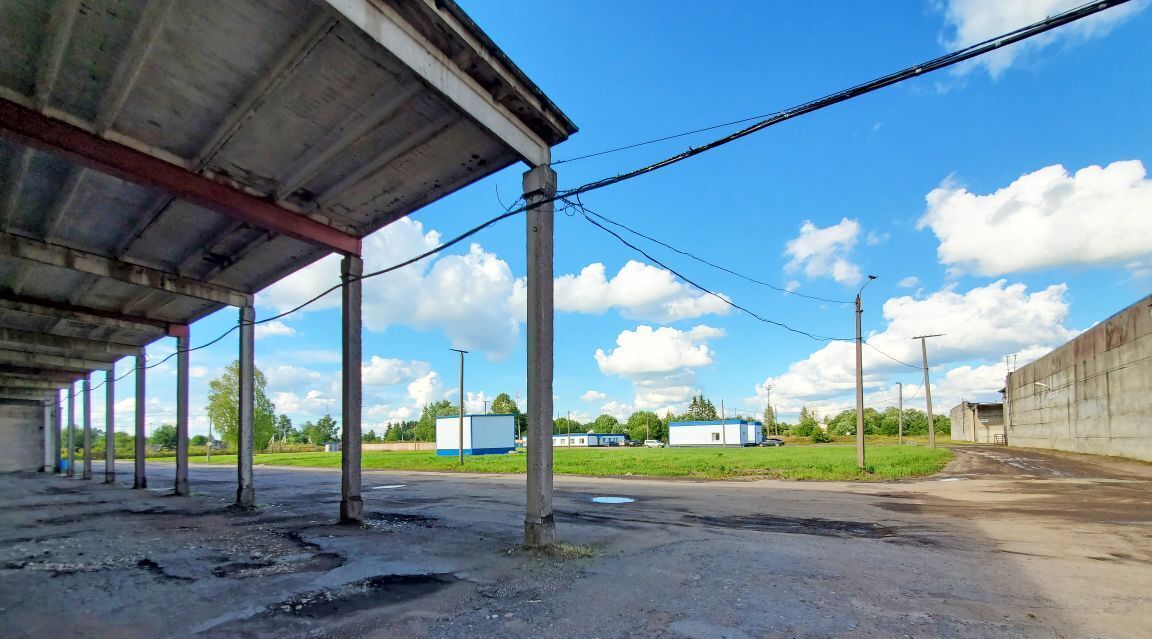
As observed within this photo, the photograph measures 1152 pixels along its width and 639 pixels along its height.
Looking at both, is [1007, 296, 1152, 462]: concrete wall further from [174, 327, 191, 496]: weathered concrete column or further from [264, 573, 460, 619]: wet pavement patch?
[174, 327, 191, 496]: weathered concrete column

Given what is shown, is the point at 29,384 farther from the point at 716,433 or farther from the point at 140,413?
the point at 716,433

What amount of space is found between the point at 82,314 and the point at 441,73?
1650 centimetres

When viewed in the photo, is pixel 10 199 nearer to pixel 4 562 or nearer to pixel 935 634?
pixel 4 562

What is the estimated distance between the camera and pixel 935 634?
170 inches

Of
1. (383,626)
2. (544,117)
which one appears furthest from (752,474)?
(383,626)

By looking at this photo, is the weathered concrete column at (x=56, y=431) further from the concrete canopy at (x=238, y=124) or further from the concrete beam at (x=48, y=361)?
the concrete canopy at (x=238, y=124)

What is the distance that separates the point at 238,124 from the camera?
7.60 meters

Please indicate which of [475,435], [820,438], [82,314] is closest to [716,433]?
[820,438]

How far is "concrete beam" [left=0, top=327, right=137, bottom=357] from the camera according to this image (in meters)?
19.1

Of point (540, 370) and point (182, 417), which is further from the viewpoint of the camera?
point (182, 417)

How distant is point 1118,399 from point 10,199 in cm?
3798

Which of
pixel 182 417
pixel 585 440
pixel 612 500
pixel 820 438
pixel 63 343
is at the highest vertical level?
pixel 63 343


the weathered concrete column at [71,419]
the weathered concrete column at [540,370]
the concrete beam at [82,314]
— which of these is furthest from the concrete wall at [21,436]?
the weathered concrete column at [540,370]

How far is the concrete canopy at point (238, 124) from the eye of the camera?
19.4 feet
